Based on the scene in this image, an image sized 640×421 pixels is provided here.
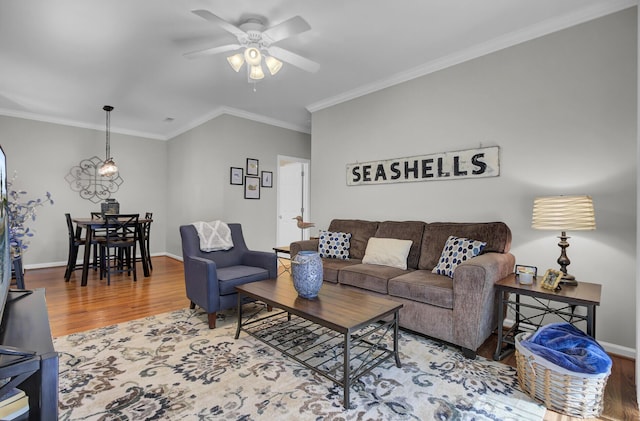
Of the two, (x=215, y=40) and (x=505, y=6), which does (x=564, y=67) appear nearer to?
(x=505, y=6)

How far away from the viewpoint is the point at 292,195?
20.7ft

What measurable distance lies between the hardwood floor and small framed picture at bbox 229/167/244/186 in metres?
1.71

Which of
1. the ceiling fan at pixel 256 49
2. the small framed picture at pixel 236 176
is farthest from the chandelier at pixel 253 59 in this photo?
the small framed picture at pixel 236 176

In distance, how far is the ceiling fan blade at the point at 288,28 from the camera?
219 cm

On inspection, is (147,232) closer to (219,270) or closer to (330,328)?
(219,270)

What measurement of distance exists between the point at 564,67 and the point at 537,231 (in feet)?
4.56

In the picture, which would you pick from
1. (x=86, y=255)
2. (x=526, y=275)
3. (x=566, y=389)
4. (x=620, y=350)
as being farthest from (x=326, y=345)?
(x=86, y=255)

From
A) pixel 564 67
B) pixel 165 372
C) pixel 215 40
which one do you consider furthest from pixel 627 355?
pixel 215 40

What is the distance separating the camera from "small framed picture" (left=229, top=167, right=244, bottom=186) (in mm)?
5140

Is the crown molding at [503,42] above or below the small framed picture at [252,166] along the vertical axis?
above

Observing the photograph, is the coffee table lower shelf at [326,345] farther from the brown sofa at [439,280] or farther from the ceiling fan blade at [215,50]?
the ceiling fan blade at [215,50]

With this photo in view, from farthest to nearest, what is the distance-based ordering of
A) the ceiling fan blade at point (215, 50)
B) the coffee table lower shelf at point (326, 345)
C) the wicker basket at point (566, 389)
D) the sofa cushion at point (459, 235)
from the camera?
the sofa cushion at point (459, 235)
the ceiling fan blade at point (215, 50)
the coffee table lower shelf at point (326, 345)
the wicker basket at point (566, 389)

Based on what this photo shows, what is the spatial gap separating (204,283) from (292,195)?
3.70 meters

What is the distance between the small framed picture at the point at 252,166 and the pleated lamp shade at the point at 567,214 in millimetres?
4237
